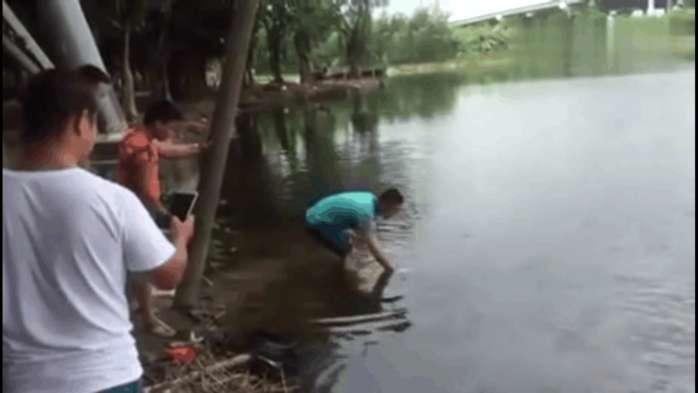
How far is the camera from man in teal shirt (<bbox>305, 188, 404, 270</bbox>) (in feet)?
32.2

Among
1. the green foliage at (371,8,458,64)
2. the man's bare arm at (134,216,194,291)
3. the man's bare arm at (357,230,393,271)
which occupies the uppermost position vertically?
the man's bare arm at (134,216,194,291)

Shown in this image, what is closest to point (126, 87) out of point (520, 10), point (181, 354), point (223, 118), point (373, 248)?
point (373, 248)

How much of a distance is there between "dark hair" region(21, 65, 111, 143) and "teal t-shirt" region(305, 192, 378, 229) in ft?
23.6

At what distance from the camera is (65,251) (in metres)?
2.67

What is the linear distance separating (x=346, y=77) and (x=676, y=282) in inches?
1685

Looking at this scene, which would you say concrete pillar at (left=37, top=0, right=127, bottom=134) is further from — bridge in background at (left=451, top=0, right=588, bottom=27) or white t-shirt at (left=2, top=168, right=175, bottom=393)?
bridge in background at (left=451, top=0, right=588, bottom=27)

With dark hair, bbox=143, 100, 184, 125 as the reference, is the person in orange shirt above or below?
below

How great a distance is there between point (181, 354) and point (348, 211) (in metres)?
3.33

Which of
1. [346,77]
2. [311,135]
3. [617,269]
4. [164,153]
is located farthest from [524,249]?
[346,77]

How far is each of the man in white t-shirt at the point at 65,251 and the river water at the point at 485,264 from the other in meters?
4.61

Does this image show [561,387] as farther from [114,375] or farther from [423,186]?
[423,186]

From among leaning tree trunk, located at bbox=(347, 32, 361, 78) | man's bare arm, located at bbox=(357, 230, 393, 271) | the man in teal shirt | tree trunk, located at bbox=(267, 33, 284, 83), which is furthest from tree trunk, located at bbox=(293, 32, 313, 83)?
the man in teal shirt

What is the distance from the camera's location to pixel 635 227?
1300 centimetres

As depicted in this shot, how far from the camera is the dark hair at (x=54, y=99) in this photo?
2580mm
